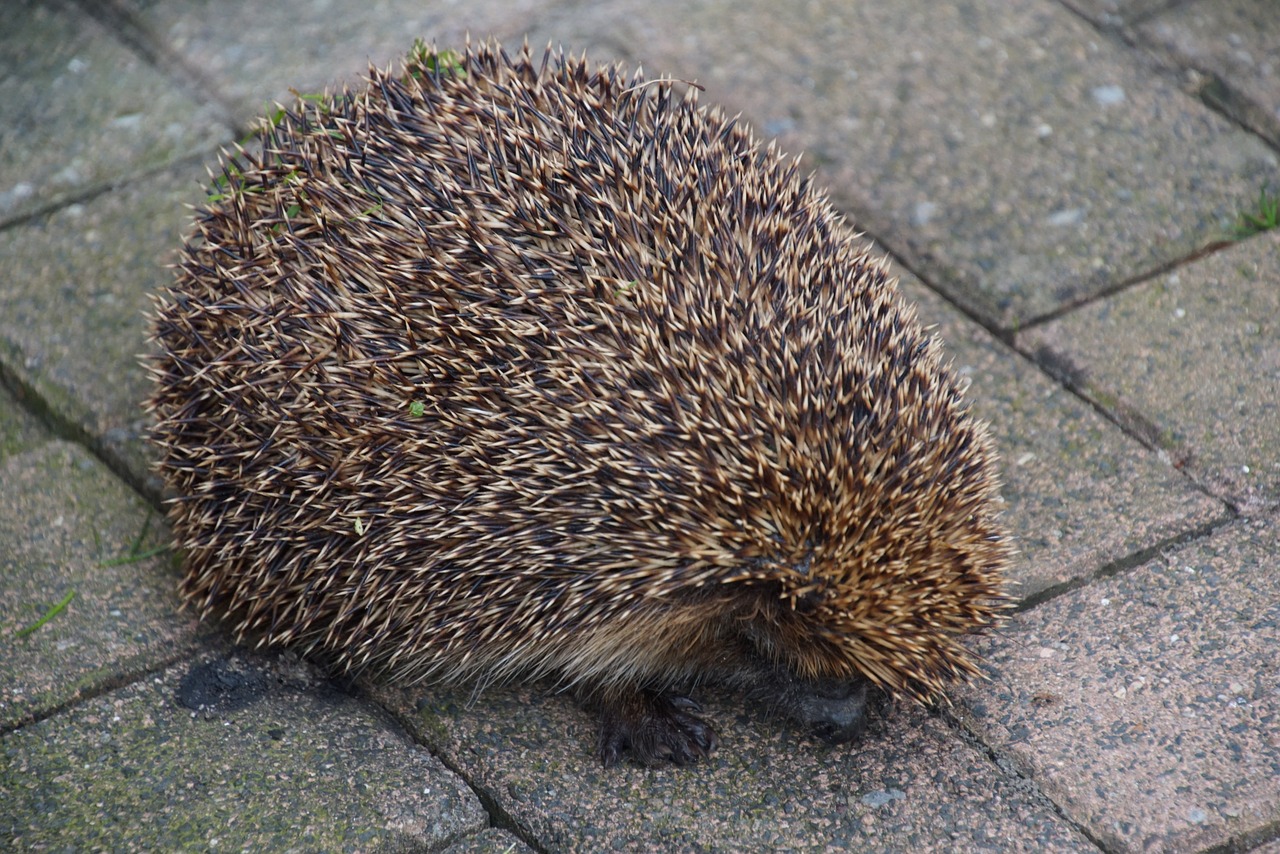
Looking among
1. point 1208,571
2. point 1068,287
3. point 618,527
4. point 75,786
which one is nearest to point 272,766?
point 75,786

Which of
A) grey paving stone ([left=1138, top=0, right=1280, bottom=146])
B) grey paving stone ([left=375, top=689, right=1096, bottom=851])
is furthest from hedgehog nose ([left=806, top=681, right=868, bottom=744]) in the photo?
grey paving stone ([left=1138, top=0, right=1280, bottom=146])

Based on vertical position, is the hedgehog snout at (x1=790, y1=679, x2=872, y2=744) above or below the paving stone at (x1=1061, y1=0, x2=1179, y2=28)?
above

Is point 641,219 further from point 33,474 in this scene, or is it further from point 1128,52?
point 1128,52

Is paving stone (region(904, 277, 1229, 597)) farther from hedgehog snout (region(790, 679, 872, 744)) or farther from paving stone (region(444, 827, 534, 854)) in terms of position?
paving stone (region(444, 827, 534, 854))

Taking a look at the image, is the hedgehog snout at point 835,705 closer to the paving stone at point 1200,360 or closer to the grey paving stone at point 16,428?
the paving stone at point 1200,360

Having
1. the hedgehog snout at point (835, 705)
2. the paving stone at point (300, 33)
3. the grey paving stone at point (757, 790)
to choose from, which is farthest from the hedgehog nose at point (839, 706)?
the paving stone at point (300, 33)

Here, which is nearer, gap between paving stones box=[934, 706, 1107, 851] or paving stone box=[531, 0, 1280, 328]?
gap between paving stones box=[934, 706, 1107, 851]
